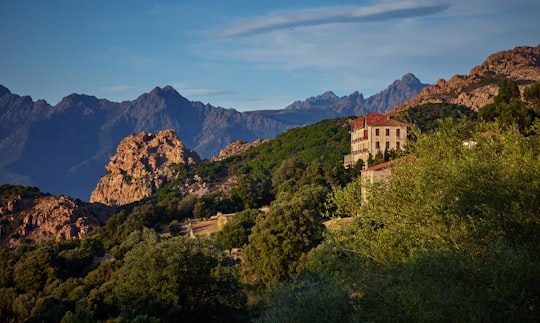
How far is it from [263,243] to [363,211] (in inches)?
828

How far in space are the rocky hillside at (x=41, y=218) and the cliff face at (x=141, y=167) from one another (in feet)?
113

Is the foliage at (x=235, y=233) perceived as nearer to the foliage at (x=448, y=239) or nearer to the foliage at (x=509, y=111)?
the foliage at (x=509, y=111)

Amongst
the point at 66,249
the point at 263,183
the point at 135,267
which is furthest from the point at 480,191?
the point at 263,183

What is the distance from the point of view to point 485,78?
158 metres

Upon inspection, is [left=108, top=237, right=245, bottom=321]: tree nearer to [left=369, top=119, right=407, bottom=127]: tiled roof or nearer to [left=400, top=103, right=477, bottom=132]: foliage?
[left=369, top=119, right=407, bottom=127]: tiled roof

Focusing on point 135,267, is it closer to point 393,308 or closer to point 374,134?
point 393,308

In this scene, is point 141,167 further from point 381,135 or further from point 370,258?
point 370,258

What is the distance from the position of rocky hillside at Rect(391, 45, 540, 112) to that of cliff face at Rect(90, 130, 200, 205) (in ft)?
→ 180

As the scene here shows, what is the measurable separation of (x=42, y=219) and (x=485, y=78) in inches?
4859

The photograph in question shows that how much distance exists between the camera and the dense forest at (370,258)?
627 inches

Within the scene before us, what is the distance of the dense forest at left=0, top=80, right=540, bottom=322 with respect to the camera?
15.9m

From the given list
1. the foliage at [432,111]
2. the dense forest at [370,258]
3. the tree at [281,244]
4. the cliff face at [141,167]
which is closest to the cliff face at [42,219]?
the dense forest at [370,258]

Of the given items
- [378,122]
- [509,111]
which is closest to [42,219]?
[378,122]

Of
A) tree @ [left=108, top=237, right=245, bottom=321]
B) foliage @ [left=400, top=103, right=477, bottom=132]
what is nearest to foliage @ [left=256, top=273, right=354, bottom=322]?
tree @ [left=108, top=237, right=245, bottom=321]
